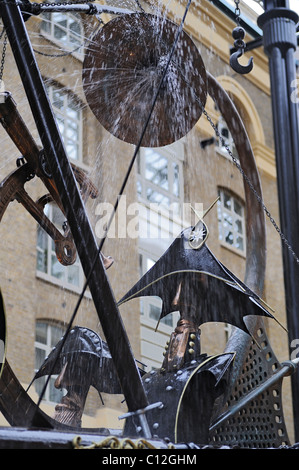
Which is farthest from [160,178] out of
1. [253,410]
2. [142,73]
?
[253,410]

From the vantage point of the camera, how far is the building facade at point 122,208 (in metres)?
12.4

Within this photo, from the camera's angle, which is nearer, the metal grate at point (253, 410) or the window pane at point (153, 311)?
the metal grate at point (253, 410)

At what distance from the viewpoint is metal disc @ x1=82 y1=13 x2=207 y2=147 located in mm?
4391

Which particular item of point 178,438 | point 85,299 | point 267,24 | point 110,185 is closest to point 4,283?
point 85,299

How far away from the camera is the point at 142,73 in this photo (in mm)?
4449

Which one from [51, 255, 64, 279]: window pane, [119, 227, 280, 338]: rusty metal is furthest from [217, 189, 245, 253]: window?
[119, 227, 280, 338]: rusty metal

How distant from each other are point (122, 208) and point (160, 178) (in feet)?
7.42

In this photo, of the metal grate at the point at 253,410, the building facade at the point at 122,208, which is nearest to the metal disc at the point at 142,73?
the metal grate at the point at 253,410

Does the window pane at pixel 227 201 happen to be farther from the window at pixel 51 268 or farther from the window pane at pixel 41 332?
the window pane at pixel 41 332

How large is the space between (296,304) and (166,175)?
1104cm

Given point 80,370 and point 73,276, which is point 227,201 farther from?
point 80,370

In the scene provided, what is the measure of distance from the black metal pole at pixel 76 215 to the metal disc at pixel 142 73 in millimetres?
908

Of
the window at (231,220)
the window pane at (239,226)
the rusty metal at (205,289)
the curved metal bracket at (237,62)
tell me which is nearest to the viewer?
the rusty metal at (205,289)

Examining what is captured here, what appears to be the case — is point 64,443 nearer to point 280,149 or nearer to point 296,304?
point 296,304
